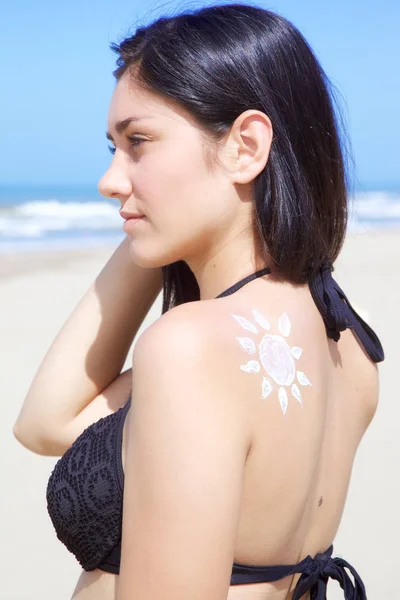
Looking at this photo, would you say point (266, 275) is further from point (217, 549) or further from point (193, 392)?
point (217, 549)

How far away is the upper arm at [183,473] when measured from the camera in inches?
55.3

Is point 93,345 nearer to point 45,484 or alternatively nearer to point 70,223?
point 45,484

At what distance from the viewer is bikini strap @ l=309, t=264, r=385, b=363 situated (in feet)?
5.88

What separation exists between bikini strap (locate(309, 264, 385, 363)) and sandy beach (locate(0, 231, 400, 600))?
1.12 feet

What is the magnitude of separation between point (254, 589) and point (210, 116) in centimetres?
94

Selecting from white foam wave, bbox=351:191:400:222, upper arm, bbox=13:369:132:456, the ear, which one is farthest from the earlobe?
white foam wave, bbox=351:191:400:222

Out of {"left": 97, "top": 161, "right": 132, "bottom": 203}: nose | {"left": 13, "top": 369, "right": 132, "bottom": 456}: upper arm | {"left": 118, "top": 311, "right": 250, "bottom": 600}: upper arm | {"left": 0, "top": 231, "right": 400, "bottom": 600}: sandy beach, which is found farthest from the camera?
{"left": 0, "top": 231, "right": 400, "bottom": 600}: sandy beach

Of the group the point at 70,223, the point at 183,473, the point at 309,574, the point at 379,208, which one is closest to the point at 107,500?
the point at 183,473

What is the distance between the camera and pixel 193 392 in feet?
4.65

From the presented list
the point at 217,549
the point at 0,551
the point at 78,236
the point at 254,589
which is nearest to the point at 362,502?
the point at 0,551

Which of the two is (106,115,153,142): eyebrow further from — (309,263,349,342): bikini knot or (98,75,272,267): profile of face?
(309,263,349,342): bikini knot

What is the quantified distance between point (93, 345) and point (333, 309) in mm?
896

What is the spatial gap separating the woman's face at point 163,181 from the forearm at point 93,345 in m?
0.66

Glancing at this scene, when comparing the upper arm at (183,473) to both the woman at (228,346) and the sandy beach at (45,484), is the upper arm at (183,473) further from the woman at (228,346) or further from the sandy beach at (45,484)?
the sandy beach at (45,484)
